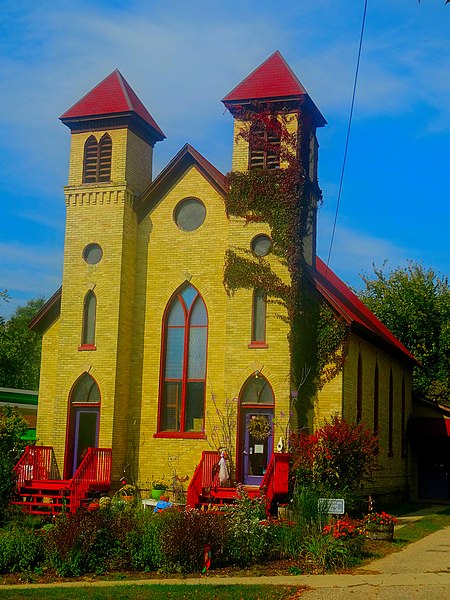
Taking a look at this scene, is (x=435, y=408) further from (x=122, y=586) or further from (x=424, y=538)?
(x=122, y=586)

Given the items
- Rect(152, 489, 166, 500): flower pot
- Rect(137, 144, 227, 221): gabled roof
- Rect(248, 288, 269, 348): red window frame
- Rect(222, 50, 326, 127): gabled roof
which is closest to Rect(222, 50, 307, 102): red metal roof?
Rect(222, 50, 326, 127): gabled roof

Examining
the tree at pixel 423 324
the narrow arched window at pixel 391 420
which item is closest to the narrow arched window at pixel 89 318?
the narrow arched window at pixel 391 420

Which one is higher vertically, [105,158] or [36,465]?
[105,158]

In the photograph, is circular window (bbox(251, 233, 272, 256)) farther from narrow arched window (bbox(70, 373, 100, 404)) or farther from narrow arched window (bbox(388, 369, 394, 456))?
narrow arched window (bbox(388, 369, 394, 456))

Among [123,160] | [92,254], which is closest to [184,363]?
[92,254]

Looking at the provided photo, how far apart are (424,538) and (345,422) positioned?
3852 mm

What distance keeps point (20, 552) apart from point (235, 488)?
7998mm

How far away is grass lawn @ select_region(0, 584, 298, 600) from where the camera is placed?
13336 millimetres

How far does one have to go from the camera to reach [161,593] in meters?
13.6

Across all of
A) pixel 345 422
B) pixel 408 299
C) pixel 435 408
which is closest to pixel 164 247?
pixel 345 422

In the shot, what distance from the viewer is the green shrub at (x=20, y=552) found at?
608 inches

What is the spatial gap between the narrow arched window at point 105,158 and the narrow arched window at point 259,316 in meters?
6.23

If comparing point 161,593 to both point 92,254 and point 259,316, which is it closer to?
point 259,316

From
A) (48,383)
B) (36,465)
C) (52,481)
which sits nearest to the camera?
(52,481)
